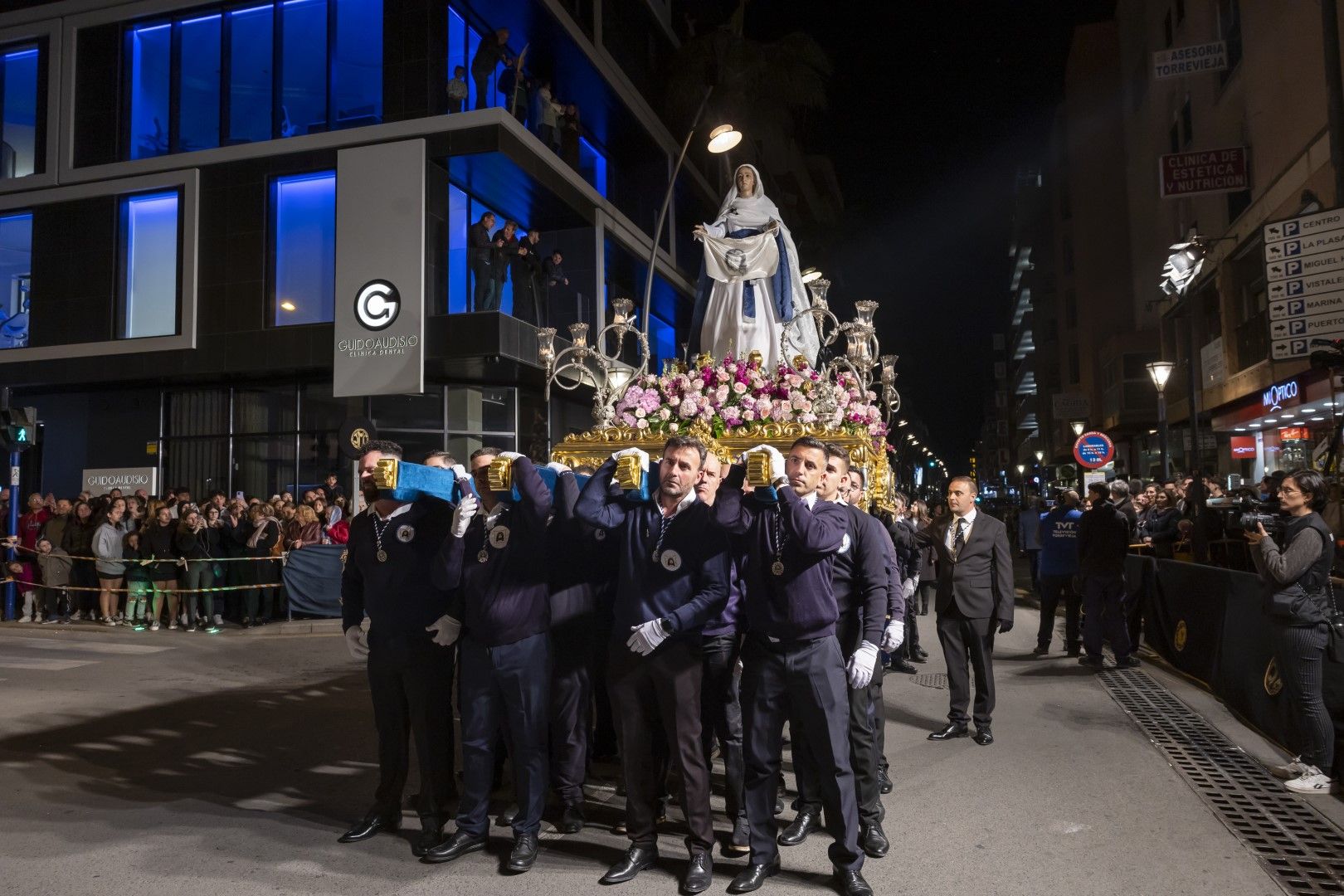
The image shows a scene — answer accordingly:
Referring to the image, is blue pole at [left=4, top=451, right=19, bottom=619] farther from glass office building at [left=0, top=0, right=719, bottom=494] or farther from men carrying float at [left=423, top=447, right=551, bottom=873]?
men carrying float at [left=423, top=447, right=551, bottom=873]

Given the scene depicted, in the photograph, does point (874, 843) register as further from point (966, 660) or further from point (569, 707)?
point (966, 660)

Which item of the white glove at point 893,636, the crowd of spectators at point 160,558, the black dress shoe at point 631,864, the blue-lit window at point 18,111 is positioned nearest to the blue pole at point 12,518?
the crowd of spectators at point 160,558

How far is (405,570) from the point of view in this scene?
5355 millimetres

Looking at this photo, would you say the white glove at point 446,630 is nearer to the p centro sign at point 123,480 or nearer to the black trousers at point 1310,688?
the black trousers at point 1310,688

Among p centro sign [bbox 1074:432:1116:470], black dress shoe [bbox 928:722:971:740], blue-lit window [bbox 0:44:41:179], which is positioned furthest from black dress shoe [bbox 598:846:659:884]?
blue-lit window [bbox 0:44:41:179]

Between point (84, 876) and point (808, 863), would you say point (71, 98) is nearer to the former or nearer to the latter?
point (84, 876)

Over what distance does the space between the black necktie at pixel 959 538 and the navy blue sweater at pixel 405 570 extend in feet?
14.7

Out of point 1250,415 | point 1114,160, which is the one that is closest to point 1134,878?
point 1250,415

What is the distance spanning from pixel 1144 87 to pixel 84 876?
1571 inches

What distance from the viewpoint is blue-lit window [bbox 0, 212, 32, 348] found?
21.5 m

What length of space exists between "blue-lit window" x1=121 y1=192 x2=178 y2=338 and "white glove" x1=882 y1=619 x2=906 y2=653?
19608 mm

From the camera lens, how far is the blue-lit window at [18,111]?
2183cm

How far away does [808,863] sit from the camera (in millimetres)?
4895

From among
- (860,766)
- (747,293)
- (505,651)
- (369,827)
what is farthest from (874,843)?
(747,293)
